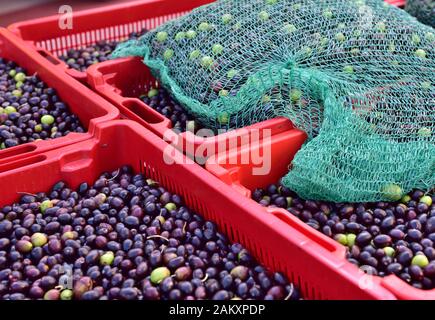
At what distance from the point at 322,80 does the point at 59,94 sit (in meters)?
1.46

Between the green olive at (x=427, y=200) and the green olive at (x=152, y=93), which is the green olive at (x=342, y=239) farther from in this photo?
the green olive at (x=152, y=93)

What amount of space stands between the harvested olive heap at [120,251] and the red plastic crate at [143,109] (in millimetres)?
233

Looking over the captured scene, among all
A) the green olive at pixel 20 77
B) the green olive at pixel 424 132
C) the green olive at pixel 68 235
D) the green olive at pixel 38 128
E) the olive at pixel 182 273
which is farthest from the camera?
the green olive at pixel 20 77

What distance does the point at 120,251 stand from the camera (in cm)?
214

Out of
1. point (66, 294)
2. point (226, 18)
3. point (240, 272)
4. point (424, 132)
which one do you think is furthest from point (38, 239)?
point (424, 132)

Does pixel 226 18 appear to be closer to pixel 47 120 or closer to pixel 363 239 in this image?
pixel 47 120

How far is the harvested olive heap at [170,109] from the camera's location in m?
2.95

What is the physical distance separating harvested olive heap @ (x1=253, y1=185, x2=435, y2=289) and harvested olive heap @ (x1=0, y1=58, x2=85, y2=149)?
1129mm

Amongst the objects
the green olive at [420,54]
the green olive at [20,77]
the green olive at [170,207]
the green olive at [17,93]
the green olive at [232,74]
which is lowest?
the green olive at [170,207]

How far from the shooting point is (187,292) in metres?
1.93

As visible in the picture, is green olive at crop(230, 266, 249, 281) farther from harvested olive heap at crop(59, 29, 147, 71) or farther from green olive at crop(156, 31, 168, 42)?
harvested olive heap at crop(59, 29, 147, 71)

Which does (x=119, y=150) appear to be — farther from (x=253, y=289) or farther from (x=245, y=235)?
(x=253, y=289)

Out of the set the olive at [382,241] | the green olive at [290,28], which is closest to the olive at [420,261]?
the olive at [382,241]

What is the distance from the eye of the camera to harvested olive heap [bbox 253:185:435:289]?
2074mm
